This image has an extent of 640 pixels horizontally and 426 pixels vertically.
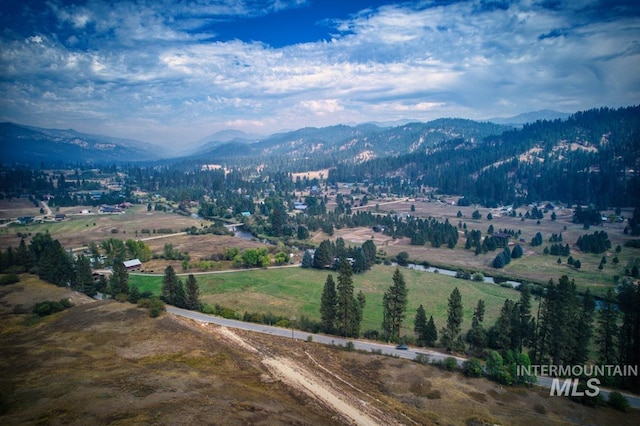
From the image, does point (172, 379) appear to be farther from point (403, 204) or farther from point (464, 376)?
point (403, 204)

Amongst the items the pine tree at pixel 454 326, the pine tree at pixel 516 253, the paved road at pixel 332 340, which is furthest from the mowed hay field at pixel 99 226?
the pine tree at pixel 516 253

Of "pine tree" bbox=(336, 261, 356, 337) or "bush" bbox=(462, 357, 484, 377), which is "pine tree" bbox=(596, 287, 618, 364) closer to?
"bush" bbox=(462, 357, 484, 377)

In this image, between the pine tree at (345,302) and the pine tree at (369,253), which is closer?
the pine tree at (345,302)

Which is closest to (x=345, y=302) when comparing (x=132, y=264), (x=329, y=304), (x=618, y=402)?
(x=329, y=304)

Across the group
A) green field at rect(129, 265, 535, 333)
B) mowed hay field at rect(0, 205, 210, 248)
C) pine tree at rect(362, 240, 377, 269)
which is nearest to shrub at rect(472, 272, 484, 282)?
green field at rect(129, 265, 535, 333)

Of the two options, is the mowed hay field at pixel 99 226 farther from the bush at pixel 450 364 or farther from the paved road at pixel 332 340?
the bush at pixel 450 364

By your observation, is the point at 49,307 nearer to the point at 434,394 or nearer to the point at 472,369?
the point at 434,394
